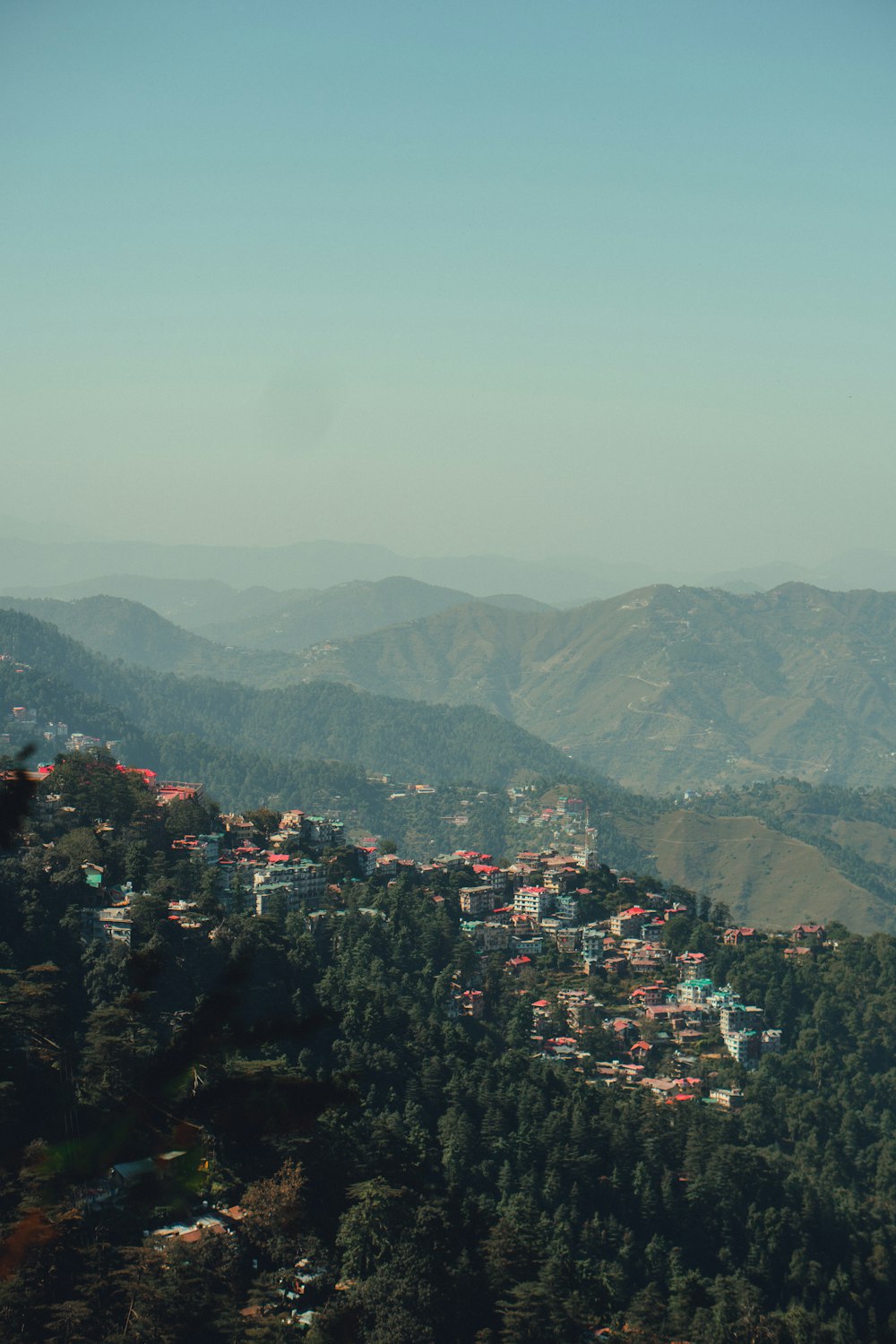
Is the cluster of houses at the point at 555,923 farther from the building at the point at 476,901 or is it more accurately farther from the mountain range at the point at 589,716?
the mountain range at the point at 589,716

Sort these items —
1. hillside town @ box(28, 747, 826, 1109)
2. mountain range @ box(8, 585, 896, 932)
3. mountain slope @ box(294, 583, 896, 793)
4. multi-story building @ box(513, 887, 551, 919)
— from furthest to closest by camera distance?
mountain slope @ box(294, 583, 896, 793) → mountain range @ box(8, 585, 896, 932) → multi-story building @ box(513, 887, 551, 919) → hillside town @ box(28, 747, 826, 1109)

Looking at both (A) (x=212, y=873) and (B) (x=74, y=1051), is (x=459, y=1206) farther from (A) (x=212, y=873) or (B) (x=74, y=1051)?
(A) (x=212, y=873)

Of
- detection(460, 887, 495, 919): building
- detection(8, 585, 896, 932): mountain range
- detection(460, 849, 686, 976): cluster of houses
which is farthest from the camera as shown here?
detection(8, 585, 896, 932): mountain range

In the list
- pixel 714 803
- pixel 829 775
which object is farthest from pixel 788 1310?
pixel 829 775

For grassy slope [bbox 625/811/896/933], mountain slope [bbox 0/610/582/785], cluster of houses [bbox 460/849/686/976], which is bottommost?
grassy slope [bbox 625/811/896/933]

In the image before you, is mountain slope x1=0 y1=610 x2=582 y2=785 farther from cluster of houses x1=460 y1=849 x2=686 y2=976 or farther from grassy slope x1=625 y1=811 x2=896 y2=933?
cluster of houses x1=460 y1=849 x2=686 y2=976

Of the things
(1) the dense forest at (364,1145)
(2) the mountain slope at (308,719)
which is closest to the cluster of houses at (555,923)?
(1) the dense forest at (364,1145)

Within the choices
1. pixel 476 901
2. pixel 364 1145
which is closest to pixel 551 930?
pixel 476 901

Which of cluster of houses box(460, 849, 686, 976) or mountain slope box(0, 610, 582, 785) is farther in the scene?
mountain slope box(0, 610, 582, 785)

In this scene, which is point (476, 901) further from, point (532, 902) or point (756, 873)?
point (756, 873)

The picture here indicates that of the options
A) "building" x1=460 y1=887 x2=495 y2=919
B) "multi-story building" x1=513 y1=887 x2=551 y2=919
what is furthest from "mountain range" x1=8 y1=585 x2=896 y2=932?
"building" x1=460 y1=887 x2=495 y2=919
